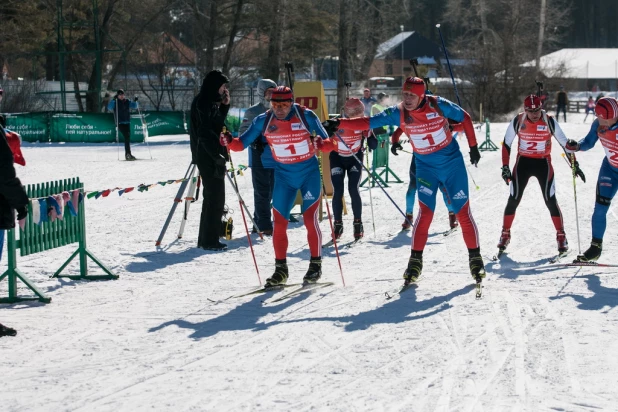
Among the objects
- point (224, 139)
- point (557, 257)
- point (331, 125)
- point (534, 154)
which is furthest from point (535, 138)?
point (224, 139)

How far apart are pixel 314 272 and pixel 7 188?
313cm

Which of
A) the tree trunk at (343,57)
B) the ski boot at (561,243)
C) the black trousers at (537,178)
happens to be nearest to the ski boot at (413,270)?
the black trousers at (537,178)

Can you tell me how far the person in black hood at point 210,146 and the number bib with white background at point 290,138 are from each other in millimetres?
1612

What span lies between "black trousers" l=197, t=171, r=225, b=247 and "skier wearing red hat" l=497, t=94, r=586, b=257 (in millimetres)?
3382

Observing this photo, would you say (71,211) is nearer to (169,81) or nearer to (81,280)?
(81,280)

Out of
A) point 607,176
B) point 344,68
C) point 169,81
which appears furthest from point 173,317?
point 169,81

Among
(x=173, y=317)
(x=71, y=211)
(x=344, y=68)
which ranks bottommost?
(x=173, y=317)

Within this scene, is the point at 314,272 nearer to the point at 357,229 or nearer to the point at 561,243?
the point at 357,229

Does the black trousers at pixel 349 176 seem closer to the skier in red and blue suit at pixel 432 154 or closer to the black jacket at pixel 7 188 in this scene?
the skier in red and blue suit at pixel 432 154

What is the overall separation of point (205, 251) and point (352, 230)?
98.0 inches

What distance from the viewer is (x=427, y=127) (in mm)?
8359

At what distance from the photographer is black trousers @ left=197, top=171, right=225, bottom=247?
35.3ft

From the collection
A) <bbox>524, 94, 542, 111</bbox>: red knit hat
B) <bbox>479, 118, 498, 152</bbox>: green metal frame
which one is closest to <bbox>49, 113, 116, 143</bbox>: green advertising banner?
<bbox>479, 118, 498, 152</bbox>: green metal frame

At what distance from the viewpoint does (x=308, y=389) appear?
5410 millimetres
